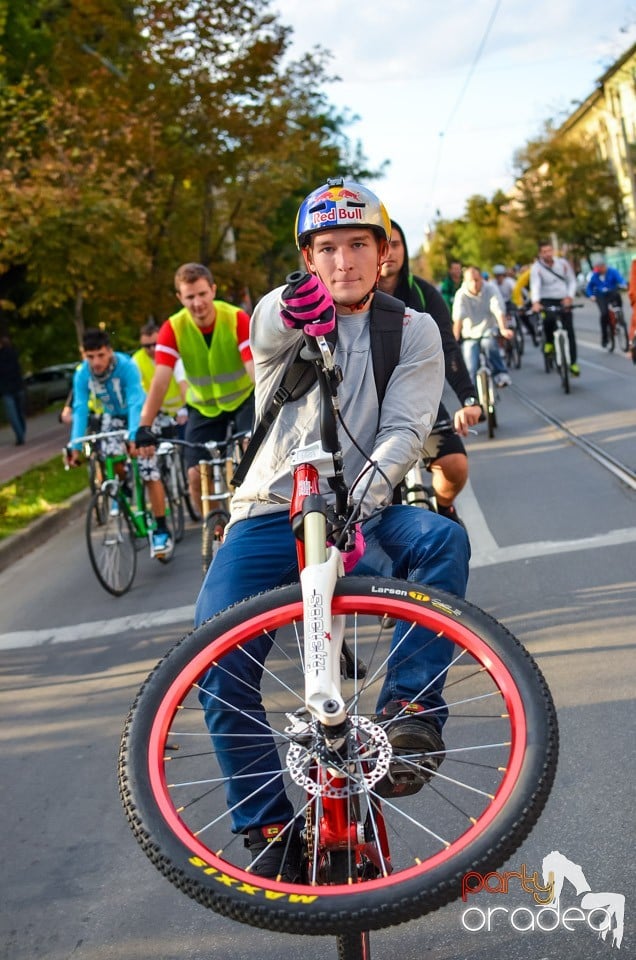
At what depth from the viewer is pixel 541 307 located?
17.5 m

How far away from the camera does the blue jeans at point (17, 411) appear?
2380cm

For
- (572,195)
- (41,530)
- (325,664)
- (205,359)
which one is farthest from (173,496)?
(572,195)

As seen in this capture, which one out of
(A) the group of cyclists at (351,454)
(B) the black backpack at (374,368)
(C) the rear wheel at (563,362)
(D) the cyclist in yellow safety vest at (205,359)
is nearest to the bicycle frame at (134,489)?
(D) the cyclist in yellow safety vest at (205,359)

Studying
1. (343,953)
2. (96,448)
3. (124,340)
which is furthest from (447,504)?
(124,340)

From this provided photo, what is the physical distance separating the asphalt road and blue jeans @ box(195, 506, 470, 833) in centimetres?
61

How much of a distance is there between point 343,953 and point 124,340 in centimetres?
3100

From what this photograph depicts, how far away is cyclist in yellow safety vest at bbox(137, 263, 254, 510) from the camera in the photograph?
24.8 ft

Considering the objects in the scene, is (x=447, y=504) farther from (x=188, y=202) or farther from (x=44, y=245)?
(x=188, y=202)

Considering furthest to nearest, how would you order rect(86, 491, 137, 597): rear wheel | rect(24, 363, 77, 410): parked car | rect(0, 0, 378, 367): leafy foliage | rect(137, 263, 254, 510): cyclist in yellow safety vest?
rect(24, 363, 77, 410): parked car
rect(0, 0, 378, 367): leafy foliage
rect(86, 491, 137, 597): rear wheel
rect(137, 263, 254, 510): cyclist in yellow safety vest

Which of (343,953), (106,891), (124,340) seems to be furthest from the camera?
(124,340)

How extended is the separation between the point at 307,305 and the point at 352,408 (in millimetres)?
555

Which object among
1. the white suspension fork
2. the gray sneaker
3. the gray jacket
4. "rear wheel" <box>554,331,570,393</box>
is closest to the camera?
the white suspension fork

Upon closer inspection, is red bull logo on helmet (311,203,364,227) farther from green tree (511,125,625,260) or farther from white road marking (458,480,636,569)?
green tree (511,125,625,260)

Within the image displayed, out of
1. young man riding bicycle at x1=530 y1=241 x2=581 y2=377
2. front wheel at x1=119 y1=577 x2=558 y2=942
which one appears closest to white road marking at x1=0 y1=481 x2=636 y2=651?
front wheel at x1=119 y1=577 x2=558 y2=942
